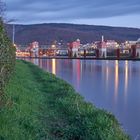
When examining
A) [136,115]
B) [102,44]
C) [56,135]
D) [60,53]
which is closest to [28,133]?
[56,135]

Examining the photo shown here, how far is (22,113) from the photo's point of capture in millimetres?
11008

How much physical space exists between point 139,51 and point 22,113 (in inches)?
4213

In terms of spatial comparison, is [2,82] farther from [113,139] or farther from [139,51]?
[139,51]

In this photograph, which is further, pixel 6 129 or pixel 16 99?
pixel 16 99

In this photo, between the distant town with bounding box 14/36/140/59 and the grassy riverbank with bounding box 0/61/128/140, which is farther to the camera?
the distant town with bounding box 14/36/140/59

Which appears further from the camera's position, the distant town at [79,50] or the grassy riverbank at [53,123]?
the distant town at [79,50]

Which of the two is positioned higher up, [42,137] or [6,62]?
[6,62]

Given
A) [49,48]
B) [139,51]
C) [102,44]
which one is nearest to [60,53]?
[49,48]

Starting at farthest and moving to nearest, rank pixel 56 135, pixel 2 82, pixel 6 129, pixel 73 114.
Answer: pixel 73 114 → pixel 56 135 → pixel 2 82 → pixel 6 129

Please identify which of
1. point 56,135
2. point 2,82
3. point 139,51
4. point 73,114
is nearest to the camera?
point 2,82

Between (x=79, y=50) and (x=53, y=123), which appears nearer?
(x=53, y=123)

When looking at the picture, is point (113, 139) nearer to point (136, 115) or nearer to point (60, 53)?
point (136, 115)

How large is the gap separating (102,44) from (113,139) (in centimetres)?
12171

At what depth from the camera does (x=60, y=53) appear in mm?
166125
